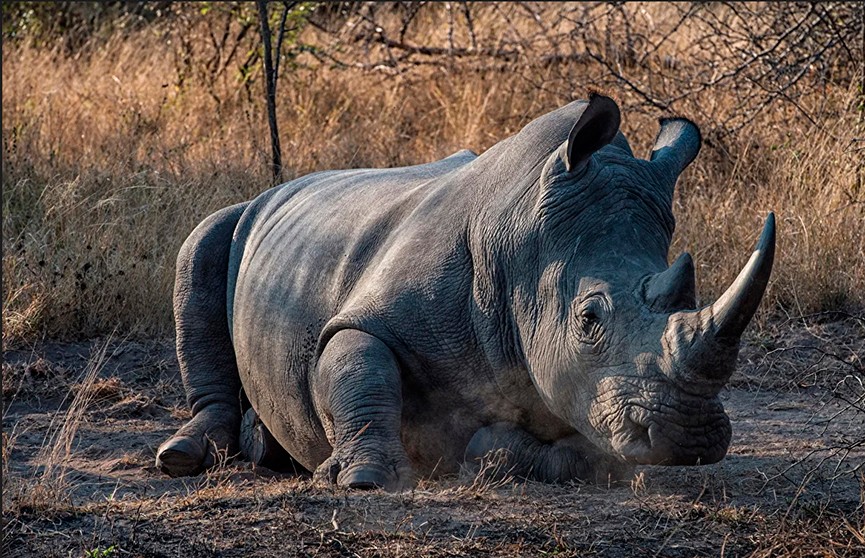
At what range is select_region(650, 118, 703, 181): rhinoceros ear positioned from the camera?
455 centimetres

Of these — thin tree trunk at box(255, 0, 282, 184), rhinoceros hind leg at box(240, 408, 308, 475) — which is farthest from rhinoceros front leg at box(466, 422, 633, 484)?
thin tree trunk at box(255, 0, 282, 184)

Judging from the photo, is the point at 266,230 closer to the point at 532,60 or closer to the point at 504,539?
the point at 504,539

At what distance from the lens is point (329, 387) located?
15.6ft

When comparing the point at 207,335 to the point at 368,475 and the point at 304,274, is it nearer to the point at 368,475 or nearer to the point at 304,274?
the point at 304,274

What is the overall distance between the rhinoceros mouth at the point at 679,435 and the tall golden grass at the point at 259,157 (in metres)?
2.53

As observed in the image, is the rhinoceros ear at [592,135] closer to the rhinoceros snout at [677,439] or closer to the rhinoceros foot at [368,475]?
the rhinoceros snout at [677,439]

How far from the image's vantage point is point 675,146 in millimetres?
4629

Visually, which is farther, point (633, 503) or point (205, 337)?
point (205, 337)

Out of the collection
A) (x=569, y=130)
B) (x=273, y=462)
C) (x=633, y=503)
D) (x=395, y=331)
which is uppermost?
(x=569, y=130)

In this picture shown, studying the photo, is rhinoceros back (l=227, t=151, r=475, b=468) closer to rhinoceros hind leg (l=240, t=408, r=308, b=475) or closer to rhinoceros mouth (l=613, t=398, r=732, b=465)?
rhinoceros hind leg (l=240, t=408, r=308, b=475)

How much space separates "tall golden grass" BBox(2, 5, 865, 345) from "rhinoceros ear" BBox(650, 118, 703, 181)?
128 centimetres

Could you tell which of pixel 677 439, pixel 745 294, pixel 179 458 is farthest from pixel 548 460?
pixel 179 458

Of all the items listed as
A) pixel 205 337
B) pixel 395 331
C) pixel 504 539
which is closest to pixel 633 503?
pixel 504 539

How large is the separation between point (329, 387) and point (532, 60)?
6210mm
